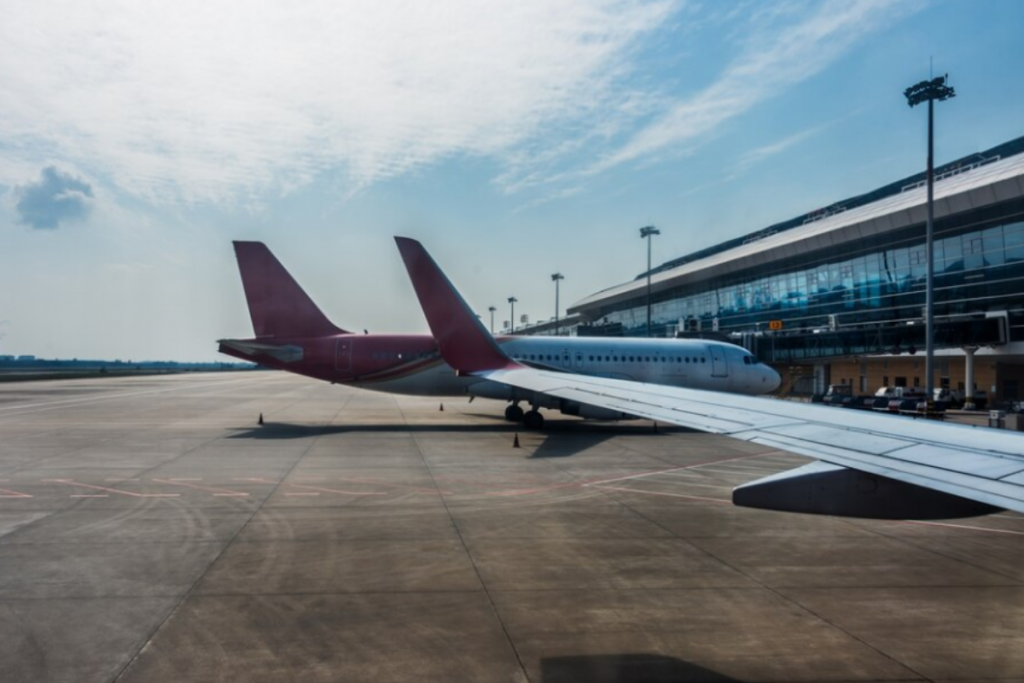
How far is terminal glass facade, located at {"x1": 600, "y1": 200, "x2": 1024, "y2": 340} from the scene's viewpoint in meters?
45.9

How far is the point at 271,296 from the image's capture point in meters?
30.9

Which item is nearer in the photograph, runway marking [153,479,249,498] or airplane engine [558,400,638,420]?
runway marking [153,479,249,498]

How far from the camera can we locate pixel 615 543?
36.8 ft

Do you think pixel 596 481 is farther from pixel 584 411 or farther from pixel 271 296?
pixel 271 296

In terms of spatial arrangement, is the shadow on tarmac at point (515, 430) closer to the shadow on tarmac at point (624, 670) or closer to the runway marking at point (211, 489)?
Result: the runway marking at point (211, 489)

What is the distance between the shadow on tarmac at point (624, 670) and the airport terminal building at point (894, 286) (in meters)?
45.1

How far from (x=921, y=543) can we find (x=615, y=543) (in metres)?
4.81

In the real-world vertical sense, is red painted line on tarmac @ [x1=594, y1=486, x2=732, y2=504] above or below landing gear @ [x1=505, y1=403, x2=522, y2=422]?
below

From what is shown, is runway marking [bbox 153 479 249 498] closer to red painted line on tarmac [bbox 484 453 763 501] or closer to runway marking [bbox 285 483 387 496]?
runway marking [bbox 285 483 387 496]

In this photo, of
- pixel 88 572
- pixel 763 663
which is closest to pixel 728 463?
pixel 763 663

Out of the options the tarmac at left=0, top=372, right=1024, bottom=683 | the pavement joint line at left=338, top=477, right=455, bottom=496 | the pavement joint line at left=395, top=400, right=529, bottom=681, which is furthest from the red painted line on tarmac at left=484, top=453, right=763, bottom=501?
the pavement joint line at left=395, top=400, right=529, bottom=681

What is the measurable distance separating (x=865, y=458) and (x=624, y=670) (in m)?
2.80

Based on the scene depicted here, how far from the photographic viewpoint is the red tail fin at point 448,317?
26.0 metres

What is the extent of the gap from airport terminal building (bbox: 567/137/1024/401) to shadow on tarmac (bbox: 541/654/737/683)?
45.1 meters
